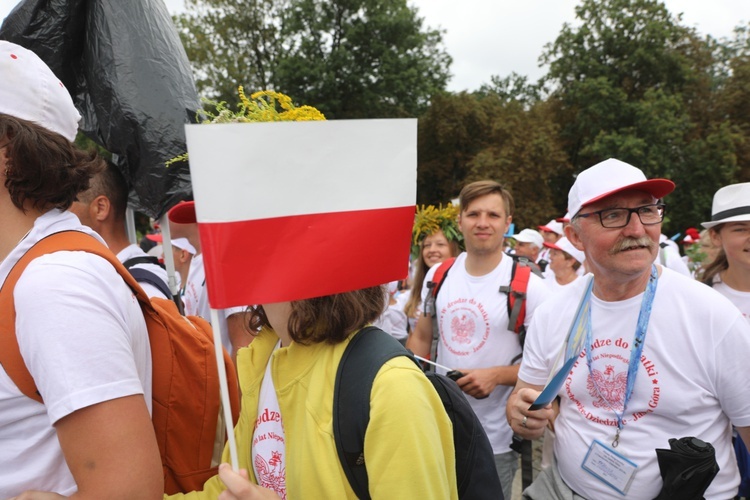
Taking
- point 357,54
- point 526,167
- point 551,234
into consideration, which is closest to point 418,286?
point 551,234

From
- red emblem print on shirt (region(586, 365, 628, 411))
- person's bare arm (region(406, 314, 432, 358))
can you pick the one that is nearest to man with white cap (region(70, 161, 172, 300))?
person's bare arm (region(406, 314, 432, 358))

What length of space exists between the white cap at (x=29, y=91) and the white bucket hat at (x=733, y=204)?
3.79m

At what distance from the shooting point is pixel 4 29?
111 inches

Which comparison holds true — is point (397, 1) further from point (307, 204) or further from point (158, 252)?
point (307, 204)

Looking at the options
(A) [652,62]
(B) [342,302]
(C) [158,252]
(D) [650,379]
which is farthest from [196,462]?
(A) [652,62]

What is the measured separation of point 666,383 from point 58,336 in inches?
83.4

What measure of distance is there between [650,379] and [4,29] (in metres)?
3.41

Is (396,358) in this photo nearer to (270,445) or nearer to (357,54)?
(270,445)

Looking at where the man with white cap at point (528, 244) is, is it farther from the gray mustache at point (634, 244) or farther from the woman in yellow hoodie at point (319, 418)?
the woman in yellow hoodie at point (319, 418)

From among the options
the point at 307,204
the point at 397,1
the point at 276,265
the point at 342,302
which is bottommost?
the point at 342,302

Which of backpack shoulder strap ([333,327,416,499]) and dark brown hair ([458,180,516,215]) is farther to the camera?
dark brown hair ([458,180,516,215])

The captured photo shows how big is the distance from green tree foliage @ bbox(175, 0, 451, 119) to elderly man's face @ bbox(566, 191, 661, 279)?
990 inches

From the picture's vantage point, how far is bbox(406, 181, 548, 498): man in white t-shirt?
363cm

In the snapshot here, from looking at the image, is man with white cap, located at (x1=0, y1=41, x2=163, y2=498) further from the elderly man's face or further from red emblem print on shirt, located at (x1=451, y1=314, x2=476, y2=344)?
red emblem print on shirt, located at (x1=451, y1=314, x2=476, y2=344)
